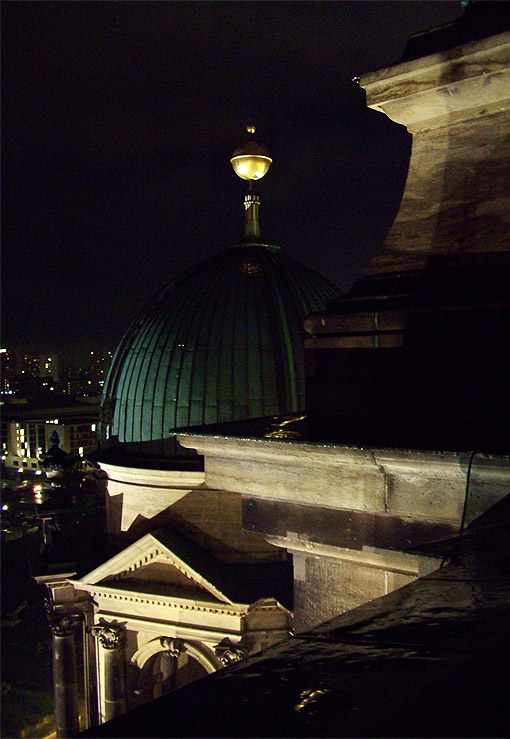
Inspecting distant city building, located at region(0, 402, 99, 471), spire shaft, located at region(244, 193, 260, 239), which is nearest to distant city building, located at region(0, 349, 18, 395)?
distant city building, located at region(0, 402, 99, 471)

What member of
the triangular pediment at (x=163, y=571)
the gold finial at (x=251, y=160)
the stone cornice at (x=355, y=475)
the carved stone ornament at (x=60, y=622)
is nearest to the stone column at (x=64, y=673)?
the carved stone ornament at (x=60, y=622)

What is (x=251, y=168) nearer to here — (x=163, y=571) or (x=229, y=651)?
(x=163, y=571)

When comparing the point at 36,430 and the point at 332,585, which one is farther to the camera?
the point at 36,430

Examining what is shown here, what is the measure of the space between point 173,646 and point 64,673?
17.3ft

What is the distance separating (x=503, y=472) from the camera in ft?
13.7

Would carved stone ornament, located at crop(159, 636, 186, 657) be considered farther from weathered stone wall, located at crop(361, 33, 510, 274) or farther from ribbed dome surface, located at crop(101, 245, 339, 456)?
weathered stone wall, located at crop(361, 33, 510, 274)

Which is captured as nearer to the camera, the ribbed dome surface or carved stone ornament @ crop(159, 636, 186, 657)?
carved stone ornament @ crop(159, 636, 186, 657)

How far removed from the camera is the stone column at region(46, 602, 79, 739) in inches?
925

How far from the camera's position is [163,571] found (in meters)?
20.9

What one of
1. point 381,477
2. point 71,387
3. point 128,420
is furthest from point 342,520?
point 71,387

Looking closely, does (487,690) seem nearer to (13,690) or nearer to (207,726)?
(207,726)

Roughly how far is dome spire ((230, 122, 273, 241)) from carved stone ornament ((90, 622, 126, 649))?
13843 mm

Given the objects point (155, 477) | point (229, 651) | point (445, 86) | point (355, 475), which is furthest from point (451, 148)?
point (155, 477)

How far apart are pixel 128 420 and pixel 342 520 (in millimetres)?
20228
